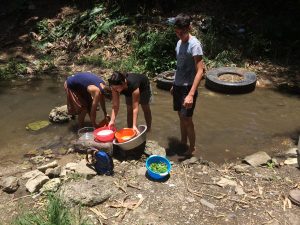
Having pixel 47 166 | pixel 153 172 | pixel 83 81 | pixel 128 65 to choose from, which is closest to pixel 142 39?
pixel 128 65

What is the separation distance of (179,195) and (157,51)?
18.6 feet

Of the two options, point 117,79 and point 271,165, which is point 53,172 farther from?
point 271,165

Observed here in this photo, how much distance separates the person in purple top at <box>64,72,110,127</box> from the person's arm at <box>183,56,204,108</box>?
58.9 inches

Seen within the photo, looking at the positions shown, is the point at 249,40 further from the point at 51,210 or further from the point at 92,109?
the point at 51,210

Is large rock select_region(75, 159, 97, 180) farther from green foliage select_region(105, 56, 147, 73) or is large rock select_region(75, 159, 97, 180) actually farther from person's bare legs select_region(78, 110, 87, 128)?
green foliage select_region(105, 56, 147, 73)

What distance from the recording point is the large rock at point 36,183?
498 centimetres

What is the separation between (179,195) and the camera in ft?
15.9

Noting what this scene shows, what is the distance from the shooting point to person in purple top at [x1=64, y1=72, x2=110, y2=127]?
6.05m

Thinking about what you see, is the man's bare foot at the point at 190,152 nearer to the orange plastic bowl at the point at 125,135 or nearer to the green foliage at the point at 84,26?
the orange plastic bowl at the point at 125,135

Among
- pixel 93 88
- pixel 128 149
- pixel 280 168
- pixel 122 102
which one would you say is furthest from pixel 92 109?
pixel 280 168

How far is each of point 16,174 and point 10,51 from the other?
268 inches

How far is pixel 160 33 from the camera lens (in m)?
10.3

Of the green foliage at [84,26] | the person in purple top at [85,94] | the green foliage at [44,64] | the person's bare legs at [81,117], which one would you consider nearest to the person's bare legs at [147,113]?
the person in purple top at [85,94]

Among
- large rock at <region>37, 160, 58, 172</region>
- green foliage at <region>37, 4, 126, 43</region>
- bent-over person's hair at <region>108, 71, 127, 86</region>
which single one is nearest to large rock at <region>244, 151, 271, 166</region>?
bent-over person's hair at <region>108, 71, 127, 86</region>
